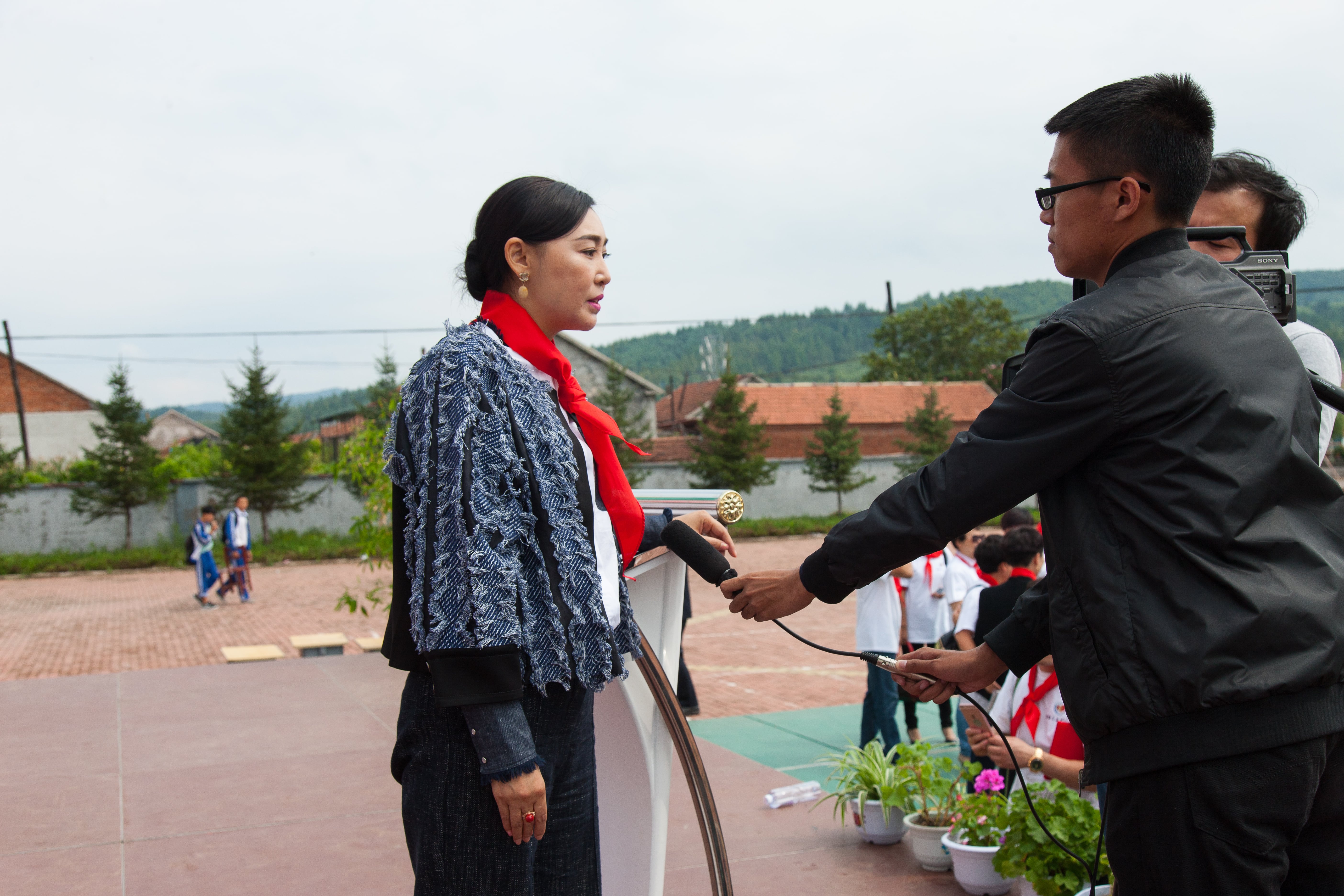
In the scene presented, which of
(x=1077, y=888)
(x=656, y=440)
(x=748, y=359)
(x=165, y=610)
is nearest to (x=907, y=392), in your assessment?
(x=656, y=440)

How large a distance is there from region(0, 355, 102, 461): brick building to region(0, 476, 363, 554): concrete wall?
1328 centimetres

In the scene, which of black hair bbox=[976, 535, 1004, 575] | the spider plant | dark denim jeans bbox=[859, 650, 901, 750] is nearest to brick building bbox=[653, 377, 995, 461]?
dark denim jeans bbox=[859, 650, 901, 750]

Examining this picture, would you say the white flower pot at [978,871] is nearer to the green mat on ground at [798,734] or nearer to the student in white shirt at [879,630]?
the green mat on ground at [798,734]

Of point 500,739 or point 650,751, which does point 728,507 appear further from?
point 500,739

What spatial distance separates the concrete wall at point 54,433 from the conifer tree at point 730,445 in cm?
2493

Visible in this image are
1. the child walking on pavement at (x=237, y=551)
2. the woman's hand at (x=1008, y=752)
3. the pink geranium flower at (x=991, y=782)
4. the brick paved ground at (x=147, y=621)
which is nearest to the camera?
the woman's hand at (x=1008, y=752)

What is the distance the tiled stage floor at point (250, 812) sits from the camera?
3.78 meters

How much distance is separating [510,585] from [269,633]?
573 inches

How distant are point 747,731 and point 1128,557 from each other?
6.14 m

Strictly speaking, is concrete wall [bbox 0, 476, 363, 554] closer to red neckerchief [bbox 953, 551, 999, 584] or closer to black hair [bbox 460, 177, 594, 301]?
red neckerchief [bbox 953, 551, 999, 584]

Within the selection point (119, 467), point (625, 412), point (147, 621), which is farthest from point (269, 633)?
point (625, 412)

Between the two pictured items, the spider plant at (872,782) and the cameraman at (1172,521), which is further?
the spider plant at (872,782)

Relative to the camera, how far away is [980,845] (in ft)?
11.6

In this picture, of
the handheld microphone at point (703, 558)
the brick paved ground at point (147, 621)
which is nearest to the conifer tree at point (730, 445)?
the brick paved ground at point (147, 621)
